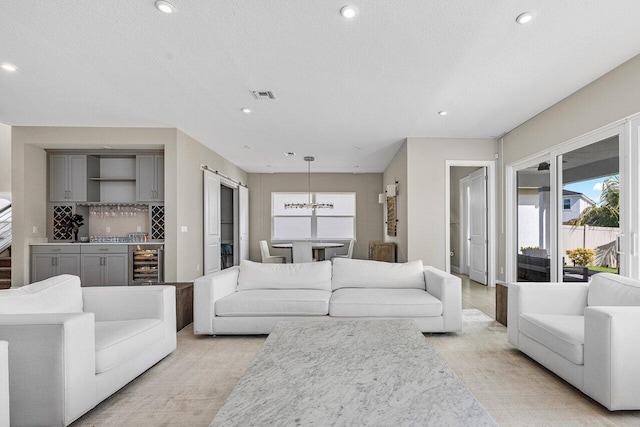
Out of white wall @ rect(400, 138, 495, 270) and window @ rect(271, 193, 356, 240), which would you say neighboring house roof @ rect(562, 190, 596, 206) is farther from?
window @ rect(271, 193, 356, 240)

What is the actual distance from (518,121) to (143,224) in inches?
247

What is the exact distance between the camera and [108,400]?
6.89 feet

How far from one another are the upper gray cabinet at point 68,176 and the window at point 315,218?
4.96 meters

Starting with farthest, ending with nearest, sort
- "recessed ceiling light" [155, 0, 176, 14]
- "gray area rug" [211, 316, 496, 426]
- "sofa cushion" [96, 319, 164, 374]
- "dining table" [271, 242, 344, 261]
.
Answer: "dining table" [271, 242, 344, 261] → "recessed ceiling light" [155, 0, 176, 14] → "sofa cushion" [96, 319, 164, 374] → "gray area rug" [211, 316, 496, 426]

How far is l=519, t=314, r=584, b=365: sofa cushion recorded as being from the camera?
83.2 inches

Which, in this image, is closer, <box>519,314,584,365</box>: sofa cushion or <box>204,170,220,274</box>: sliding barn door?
<box>519,314,584,365</box>: sofa cushion

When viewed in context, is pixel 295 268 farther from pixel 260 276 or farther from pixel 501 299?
pixel 501 299

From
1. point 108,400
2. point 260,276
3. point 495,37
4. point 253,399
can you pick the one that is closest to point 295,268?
point 260,276

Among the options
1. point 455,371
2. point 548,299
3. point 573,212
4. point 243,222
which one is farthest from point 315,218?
point 455,371

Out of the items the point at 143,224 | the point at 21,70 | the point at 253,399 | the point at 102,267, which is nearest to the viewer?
the point at 253,399

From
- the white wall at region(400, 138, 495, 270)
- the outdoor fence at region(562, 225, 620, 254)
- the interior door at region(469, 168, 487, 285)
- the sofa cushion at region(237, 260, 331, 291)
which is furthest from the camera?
the interior door at region(469, 168, 487, 285)

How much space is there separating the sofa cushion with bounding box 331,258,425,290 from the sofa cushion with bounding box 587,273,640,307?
58.0 inches

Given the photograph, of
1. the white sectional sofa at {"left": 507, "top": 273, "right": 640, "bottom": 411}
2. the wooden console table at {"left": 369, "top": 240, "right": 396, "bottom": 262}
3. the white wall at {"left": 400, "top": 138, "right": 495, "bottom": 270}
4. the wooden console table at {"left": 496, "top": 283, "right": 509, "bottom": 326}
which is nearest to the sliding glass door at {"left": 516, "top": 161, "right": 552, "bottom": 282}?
the white wall at {"left": 400, "top": 138, "right": 495, "bottom": 270}

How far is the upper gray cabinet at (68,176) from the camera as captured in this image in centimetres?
554
